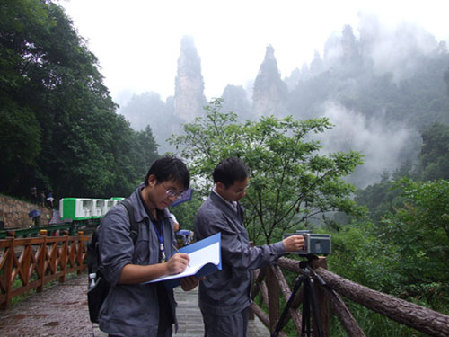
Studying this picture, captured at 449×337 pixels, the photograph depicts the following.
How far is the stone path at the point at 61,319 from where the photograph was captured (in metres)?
3.74

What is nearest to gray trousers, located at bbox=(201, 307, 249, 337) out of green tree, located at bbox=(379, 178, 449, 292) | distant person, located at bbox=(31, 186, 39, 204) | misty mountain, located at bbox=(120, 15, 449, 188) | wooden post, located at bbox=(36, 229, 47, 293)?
green tree, located at bbox=(379, 178, 449, 292)

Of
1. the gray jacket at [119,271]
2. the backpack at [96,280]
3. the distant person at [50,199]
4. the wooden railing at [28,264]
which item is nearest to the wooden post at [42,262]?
the wooden railing at [28,264]

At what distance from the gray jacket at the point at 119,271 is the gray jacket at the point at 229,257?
45 centimetres

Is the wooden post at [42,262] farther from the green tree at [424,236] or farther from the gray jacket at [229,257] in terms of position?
the green tree at [424,236]

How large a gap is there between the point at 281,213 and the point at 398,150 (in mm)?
77633

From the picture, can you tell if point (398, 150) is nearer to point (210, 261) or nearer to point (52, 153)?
point (52, 153)

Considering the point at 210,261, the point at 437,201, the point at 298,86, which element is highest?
the point at 298,86

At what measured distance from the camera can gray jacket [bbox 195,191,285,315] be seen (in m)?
1.70

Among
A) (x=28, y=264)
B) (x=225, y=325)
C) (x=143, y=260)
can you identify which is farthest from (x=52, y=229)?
(x=143, y=260)

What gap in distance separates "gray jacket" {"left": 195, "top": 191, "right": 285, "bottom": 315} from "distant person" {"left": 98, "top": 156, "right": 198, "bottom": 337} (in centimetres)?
31

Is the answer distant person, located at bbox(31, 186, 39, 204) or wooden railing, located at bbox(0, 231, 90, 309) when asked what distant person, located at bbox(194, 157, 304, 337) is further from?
distant person, located at bbox(31, 186, 39, 204)

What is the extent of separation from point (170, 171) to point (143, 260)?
0.39 meters

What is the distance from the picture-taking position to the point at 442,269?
14.2ft

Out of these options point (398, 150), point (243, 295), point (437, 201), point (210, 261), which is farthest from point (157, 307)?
point (398, 150)
